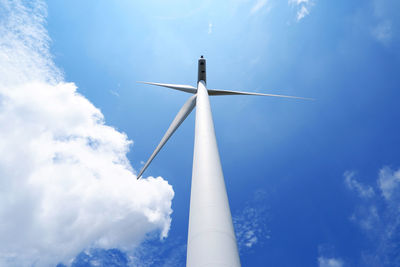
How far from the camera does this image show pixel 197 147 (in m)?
8.81

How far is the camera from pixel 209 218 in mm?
5848

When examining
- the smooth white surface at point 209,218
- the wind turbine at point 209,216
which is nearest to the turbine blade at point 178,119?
the wind turbine at point 209,216

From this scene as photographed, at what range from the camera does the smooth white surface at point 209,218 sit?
5.12 meters

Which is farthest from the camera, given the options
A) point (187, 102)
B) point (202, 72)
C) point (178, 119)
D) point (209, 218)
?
point (202, 72)

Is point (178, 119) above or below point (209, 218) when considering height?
above

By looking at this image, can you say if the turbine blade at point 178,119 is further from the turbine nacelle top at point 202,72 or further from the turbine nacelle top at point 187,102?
the turbine nacelle top at point 202,72

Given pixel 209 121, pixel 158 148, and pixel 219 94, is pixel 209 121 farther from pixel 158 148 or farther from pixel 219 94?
pixel 219 94

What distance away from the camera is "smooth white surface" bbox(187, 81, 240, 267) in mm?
5125

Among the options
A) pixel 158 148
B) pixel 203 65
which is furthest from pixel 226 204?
pixel 203 65

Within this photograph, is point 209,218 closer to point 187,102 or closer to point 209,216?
point 209,216

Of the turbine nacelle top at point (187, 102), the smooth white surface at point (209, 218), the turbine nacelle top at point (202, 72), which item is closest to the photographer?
the smooth white surface at point (209, 218)

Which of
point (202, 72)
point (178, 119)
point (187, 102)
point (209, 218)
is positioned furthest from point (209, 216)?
point (202, 72)

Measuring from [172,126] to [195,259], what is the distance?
1444cm

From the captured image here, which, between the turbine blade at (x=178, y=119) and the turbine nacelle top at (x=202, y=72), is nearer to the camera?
→ the turbine blade at (x=178, y=119)
